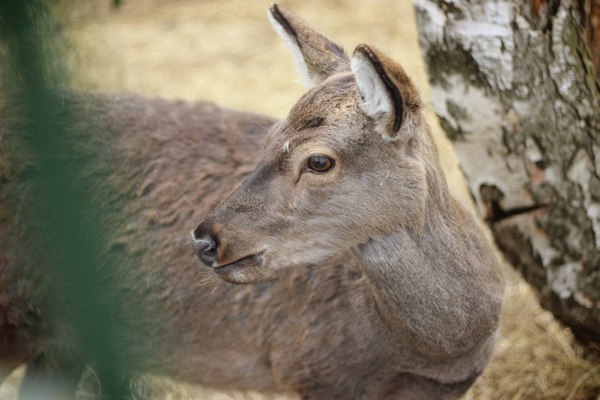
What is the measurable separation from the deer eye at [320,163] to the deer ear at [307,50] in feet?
2.02

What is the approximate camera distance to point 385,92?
11.7 ft

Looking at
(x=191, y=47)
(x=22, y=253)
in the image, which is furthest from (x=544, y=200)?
(x=191, y=47)

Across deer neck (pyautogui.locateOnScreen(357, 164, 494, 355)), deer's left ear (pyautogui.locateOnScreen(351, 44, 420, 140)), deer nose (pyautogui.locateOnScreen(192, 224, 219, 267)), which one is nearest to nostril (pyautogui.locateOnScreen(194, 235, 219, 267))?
deer nose (pyautogui.locateOnScreen(192, 224, 219, 267))

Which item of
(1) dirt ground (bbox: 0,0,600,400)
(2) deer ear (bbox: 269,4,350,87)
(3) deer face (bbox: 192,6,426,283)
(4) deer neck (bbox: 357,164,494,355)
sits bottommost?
(4) deer neck (bbox: 357,164,494,355)

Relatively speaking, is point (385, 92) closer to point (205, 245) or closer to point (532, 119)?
point (205, 245)

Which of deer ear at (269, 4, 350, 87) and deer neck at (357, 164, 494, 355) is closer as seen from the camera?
deer neck at (357, 164, 494, 355)

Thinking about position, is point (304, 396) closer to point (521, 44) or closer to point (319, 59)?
point (319, 59)

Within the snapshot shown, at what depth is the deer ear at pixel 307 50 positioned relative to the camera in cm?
422

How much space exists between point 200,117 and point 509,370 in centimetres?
285

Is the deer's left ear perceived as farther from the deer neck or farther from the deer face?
the deer neck

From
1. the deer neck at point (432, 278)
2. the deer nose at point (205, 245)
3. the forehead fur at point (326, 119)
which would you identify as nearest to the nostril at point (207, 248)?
the deer nose at point (205, 245)

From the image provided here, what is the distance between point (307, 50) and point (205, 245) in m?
1.11

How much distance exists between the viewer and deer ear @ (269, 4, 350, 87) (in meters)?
4.22

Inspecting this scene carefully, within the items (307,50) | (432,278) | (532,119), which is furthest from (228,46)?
(432,278)
